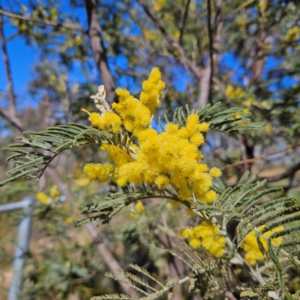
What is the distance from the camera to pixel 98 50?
1.06 meters

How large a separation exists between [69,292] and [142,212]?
1305 mm

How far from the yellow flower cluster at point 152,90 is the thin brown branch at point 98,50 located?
50 cm

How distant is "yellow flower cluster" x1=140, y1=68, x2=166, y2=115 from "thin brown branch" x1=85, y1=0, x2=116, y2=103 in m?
0.50

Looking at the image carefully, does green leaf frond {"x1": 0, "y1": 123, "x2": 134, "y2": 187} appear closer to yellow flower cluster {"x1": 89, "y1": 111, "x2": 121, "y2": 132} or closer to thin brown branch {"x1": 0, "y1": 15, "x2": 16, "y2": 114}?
yellow flower cluster {"x1": 89, "y1": 111, "x2": 121, "y2": 132}

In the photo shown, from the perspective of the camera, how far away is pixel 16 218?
1381mm

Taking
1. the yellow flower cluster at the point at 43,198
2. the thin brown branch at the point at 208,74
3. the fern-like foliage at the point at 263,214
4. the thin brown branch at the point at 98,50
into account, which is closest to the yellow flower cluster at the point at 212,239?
the fern-like foliage at the point at 263,214

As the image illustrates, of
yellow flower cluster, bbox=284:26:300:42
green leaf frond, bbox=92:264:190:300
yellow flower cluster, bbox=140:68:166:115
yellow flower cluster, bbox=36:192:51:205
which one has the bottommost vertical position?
green leaf frond, bbox=92:264:190:300

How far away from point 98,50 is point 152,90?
26.4 inches

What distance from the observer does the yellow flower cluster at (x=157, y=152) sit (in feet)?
1.36

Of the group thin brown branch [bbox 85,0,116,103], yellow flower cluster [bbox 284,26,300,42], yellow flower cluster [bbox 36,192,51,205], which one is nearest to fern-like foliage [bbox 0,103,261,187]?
thin brown branch [bbox 85,0,116,103]

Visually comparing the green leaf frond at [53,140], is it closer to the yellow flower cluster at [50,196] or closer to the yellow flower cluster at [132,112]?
the yellow flower cluster at [132,112]

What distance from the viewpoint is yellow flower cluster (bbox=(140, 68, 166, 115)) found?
1.56 feet

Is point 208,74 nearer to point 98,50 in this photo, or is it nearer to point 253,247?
point 98,50

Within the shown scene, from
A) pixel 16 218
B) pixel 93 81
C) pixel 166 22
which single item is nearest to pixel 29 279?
pixel 16 218
